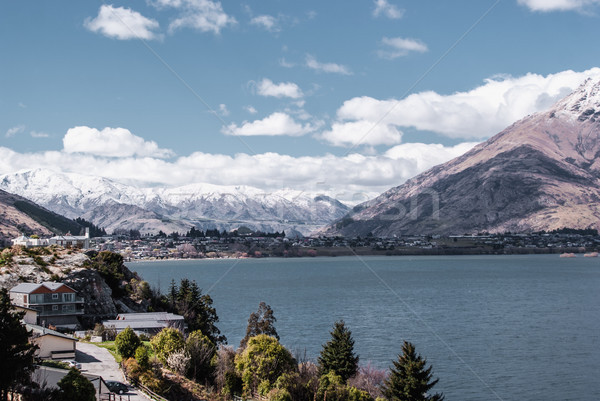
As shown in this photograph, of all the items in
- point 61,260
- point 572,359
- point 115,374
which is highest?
point 61,260

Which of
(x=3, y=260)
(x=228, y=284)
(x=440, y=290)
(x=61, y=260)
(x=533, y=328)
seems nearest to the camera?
(x=3, y=260)

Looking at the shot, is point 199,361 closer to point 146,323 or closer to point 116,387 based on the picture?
point 116,387

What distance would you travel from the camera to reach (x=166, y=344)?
178ft

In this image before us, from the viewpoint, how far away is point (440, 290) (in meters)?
159

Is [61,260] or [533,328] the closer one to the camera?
[61,260]

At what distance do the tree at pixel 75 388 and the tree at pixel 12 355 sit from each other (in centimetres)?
259

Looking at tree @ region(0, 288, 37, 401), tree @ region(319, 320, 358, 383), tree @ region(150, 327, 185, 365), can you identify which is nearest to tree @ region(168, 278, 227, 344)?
tree @ region(150, 327, 185, 365)

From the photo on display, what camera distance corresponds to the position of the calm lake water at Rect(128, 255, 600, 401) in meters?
66.6

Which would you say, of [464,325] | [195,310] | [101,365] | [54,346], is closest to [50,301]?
[195,310]

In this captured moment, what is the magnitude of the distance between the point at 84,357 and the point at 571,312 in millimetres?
97676

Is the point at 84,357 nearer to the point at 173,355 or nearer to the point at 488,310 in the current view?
the point at 173,355

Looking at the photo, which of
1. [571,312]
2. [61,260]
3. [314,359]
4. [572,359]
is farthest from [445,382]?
[571,312]

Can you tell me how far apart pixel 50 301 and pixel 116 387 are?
1303 inches

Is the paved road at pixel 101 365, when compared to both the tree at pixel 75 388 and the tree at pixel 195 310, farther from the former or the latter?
the tree at pixel 195 310
